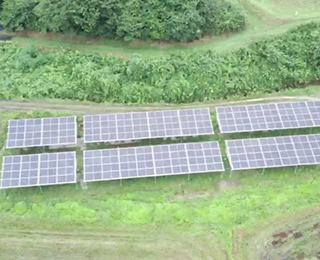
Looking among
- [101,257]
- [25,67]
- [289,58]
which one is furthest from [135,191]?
[289,58]

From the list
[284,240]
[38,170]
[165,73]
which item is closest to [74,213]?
[38,170]

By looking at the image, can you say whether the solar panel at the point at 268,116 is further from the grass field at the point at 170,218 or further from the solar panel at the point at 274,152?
the grass field at the point at 170,218

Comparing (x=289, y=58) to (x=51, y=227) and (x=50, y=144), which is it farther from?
(x=51, y=227)

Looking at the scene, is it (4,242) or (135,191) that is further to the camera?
(135,191)

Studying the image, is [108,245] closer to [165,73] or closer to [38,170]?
[38,170]

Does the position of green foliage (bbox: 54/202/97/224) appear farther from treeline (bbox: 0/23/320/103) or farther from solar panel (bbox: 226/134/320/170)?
treeline (bbox: 0/23/320/103)

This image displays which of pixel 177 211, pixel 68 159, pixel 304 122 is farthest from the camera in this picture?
pixel 304 122

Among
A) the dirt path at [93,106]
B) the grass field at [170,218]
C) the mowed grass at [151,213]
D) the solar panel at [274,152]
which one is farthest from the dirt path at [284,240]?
the dirt path at [93,106]
